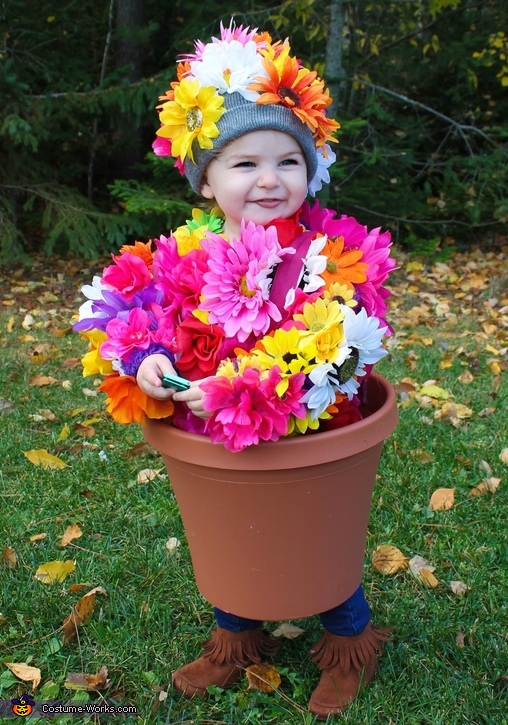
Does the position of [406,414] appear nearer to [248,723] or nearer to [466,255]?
[248,723]

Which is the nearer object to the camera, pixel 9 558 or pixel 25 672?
pixel 25 672

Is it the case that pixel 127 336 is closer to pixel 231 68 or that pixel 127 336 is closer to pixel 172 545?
pixel 231 68

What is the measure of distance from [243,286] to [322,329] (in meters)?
0.23

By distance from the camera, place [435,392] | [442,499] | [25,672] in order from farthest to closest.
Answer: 1. [435,392]
2. [442,499]
3. [25,672]

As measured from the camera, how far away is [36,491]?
111 inches

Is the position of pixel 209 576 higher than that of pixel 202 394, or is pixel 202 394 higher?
pixel 202 394

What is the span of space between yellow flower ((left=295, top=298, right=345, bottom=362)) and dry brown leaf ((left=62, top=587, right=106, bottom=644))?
1.18 metres

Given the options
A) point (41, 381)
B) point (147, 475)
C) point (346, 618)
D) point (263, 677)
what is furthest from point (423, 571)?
point (41, 381)

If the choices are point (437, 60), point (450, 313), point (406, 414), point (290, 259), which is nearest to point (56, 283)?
point (450, 313)

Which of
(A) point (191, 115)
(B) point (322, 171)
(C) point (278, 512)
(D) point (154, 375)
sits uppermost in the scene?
(A) point (191, 115)

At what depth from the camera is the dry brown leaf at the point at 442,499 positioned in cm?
266

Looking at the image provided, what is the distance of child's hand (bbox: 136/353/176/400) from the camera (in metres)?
1.60

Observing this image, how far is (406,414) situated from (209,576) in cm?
182

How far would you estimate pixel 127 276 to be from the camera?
71.1 inches
